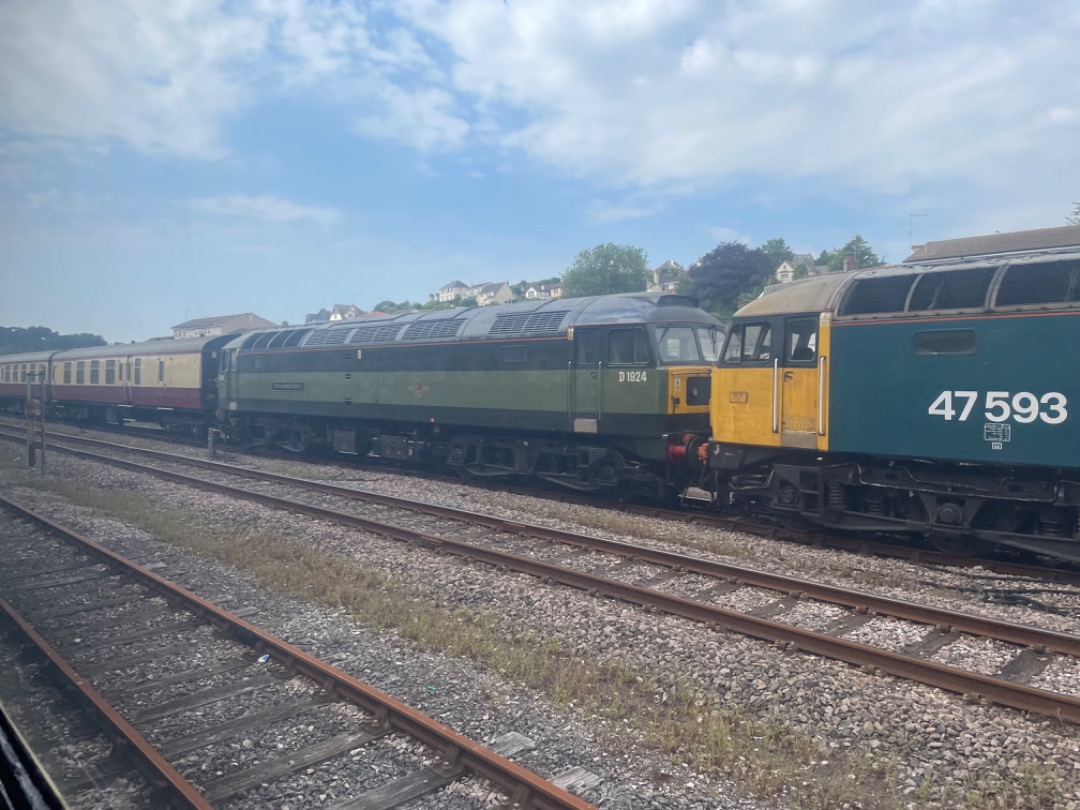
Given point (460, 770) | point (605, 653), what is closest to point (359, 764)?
point (460, 770)

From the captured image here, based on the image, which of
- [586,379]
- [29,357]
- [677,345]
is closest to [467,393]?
[586,379]

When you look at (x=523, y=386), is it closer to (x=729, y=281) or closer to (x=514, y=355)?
(x=514, y=355)

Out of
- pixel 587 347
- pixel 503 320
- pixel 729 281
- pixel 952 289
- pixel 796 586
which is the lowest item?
pixel 796 586

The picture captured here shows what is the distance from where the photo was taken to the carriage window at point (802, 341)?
408 inches

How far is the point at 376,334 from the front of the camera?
19031 mm

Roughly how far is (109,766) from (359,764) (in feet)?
5.15

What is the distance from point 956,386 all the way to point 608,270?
6179 cm

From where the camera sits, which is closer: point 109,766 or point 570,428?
point 109,766

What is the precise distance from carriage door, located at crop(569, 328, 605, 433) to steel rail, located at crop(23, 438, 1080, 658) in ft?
8.65

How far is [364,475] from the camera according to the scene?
59.2 feet

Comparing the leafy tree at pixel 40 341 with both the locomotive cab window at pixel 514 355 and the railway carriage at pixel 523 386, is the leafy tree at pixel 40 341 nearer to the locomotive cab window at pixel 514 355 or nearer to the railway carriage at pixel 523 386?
the railway carriage at pixel 523 386

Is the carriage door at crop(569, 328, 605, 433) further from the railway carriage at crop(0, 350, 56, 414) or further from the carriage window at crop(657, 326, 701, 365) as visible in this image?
the railway carriage at crop(0, 350, 56, 414)

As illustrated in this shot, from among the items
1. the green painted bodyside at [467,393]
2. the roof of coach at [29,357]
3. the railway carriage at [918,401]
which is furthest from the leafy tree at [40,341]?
the railway carriage at [918,401]

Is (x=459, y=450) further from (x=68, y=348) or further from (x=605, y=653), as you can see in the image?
(x=68, y=348)
